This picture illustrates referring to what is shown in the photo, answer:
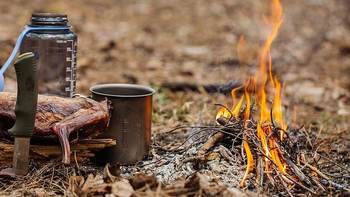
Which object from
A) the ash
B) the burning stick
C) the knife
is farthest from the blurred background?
the knife

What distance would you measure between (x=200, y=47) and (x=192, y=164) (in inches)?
189

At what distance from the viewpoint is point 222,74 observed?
22.0ft

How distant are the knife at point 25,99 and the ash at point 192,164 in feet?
2.10

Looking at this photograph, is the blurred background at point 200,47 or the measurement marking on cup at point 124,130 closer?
the measurement marking on cup at point 124,130

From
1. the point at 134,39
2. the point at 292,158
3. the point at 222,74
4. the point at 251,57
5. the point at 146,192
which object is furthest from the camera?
the point at 134,39

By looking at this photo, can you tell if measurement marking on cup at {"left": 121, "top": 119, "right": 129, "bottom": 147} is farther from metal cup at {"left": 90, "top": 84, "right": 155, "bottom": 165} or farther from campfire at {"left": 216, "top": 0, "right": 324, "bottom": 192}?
campfire at {"left": 216, "top": 0, "right": 324, "bottom": 192}

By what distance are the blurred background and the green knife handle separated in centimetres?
178

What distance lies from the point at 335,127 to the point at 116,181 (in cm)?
245

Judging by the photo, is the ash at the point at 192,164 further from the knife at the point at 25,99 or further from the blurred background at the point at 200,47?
the blurred background at the point at 200,47

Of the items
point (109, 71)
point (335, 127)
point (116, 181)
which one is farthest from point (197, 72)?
point (116, 181)

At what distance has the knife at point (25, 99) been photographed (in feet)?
9.36

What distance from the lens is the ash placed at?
3266mm

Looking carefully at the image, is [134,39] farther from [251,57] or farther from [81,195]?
[81,195]

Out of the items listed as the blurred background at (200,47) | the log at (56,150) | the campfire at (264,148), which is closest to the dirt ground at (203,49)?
the blurred background at (200,47)
